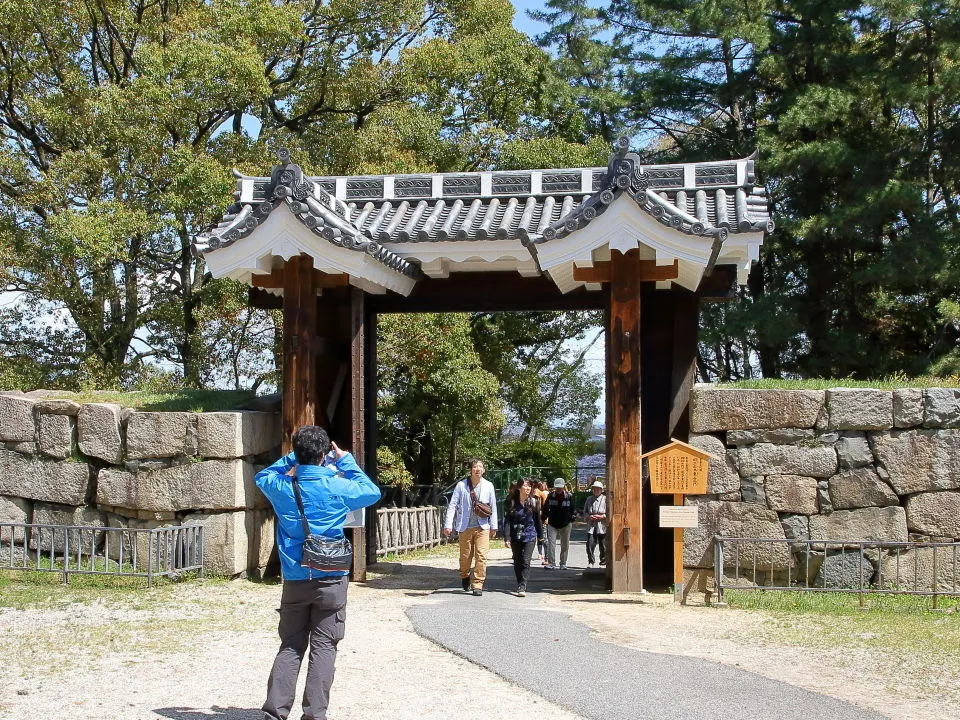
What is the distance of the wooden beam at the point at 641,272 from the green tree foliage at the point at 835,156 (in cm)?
959

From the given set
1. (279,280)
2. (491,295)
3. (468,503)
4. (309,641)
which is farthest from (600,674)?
(491,295)

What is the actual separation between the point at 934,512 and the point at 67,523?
9236 mm

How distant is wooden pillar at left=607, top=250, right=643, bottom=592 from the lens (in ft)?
32.8

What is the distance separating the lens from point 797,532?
33.2 ft

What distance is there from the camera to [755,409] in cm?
1018

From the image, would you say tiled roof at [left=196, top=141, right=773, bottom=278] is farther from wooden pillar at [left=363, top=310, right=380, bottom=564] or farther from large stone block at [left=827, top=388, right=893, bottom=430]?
large stone block at [left=827, top=388, right=893, bottom=430]

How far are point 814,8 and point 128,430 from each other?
52.0 feet

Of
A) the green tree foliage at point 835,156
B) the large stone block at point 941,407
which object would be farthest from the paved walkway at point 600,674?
the green tree foliage at point 835,156

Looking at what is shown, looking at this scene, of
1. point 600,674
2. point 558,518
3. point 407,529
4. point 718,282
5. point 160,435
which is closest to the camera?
point 600,674

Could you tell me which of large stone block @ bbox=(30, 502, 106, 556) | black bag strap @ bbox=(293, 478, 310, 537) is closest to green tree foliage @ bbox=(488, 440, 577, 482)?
large stone block @ bbox=(30, 502, 106, 556)

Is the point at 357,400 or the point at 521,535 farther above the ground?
the point at 357,400

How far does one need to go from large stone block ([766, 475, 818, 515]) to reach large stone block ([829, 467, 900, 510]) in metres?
0.27

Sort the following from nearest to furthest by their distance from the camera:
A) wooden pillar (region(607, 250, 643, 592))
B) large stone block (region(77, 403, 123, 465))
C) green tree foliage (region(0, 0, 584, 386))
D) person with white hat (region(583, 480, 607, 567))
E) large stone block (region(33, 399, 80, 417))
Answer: wooden pillar (region(607, 250, 643, 592)), large stone block (region(77, 403, 123, 465)), large stone block (region(33, 399, 80, 417)), person with white hat (region(583, 480, 607, 567)), green tree foliage (region(0, 0, 584, 386))

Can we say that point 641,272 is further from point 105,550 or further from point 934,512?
point 105,550
